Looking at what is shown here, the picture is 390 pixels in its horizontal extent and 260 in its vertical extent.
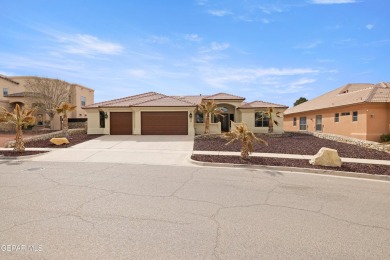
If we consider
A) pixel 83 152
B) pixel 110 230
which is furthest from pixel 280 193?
pixel 83 152

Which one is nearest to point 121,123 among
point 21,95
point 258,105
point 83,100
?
point 258,105

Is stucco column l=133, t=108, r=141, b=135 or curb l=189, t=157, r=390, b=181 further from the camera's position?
stucco column l=133, t=108, r=141, b=135

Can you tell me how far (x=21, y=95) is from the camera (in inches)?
1388

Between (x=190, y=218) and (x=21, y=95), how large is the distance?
4106 centimetres

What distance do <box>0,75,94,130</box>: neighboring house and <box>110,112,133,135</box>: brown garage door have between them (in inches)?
523

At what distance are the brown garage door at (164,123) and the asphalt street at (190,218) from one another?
15305 millimetres

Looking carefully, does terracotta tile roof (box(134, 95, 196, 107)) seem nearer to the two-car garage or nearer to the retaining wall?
the two-car garage

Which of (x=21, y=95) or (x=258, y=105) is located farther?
(x=21, y=95)

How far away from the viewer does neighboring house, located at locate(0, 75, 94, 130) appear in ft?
116

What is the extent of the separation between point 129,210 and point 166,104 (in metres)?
19.2

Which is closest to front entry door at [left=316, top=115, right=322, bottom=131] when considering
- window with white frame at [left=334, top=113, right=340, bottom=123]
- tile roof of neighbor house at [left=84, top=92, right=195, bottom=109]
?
window with white frame at [left=334, top=113, right=340, bottom=123]

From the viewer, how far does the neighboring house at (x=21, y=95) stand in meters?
35.4

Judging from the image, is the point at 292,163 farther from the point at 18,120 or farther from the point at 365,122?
the point at 18,120

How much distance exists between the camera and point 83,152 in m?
14.7
